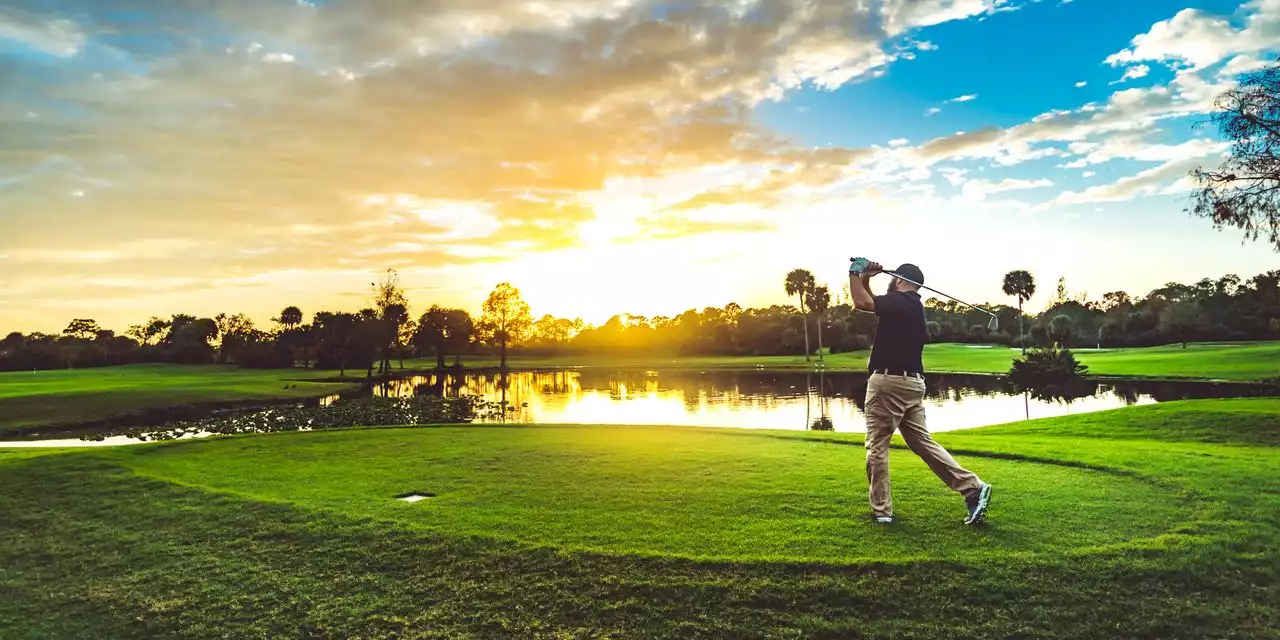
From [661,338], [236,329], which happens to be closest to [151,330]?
[236,329]

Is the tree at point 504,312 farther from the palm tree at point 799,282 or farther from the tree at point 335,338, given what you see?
the palm tree at point 799,282

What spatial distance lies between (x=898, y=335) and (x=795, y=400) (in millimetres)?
35521

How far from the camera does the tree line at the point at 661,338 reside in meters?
87.2

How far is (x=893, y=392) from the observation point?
7.66 meters

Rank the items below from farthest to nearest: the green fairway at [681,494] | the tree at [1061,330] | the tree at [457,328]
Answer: the tree at [457,328] < the tree at [1061,330] < the green fairway at [681,494]

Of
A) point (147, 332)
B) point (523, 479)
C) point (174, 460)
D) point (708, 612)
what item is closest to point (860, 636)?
point (708, 612)

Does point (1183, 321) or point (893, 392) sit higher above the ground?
point (1183, 321)

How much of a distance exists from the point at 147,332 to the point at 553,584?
156099 millimetres

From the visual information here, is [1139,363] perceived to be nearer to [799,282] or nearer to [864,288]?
[799,282]

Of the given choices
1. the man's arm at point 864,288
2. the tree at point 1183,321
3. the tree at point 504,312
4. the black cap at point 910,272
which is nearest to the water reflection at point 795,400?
the black cap at point 910,272

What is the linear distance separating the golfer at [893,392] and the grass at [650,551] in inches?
20.7

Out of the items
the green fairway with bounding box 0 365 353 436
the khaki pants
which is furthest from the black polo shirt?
the green fairway with bounding box 0 365 353 436

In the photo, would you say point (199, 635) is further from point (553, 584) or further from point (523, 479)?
point (523, 479)

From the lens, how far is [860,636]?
519cm
